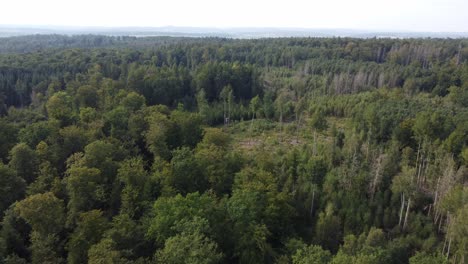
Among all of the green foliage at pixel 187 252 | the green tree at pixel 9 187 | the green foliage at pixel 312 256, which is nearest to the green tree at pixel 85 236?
the green foliage at pixel 187 252

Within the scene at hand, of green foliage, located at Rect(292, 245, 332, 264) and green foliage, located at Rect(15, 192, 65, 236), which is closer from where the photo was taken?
green foliage, located at Rect(292, 245, 332, 264)

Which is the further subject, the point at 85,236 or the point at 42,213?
the point at 42,213

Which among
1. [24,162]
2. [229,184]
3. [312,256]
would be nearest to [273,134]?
[229,184]

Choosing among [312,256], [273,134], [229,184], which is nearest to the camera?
[312,256]

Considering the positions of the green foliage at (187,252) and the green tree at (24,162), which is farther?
the green tree at (24,162)

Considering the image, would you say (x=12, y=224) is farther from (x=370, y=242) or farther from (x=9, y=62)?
(x=9, y=62)

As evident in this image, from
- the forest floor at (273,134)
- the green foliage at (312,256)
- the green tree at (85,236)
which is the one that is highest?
the green foliage at (312,256)

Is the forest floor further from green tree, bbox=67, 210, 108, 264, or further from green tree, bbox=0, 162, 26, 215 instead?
green tree, bbox=0, 162, 26, 215

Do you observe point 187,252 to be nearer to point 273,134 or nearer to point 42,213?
point 42,213

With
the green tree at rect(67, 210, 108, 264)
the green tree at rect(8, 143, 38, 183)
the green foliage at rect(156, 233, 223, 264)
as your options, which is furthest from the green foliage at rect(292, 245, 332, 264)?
the green tree at rect(8, 143, 38, 183)

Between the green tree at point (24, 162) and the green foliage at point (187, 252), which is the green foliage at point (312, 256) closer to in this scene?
the green foliage at point (187, 252)

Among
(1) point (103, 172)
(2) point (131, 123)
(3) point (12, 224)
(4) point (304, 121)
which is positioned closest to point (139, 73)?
Answer: (2) point (131, 123)
